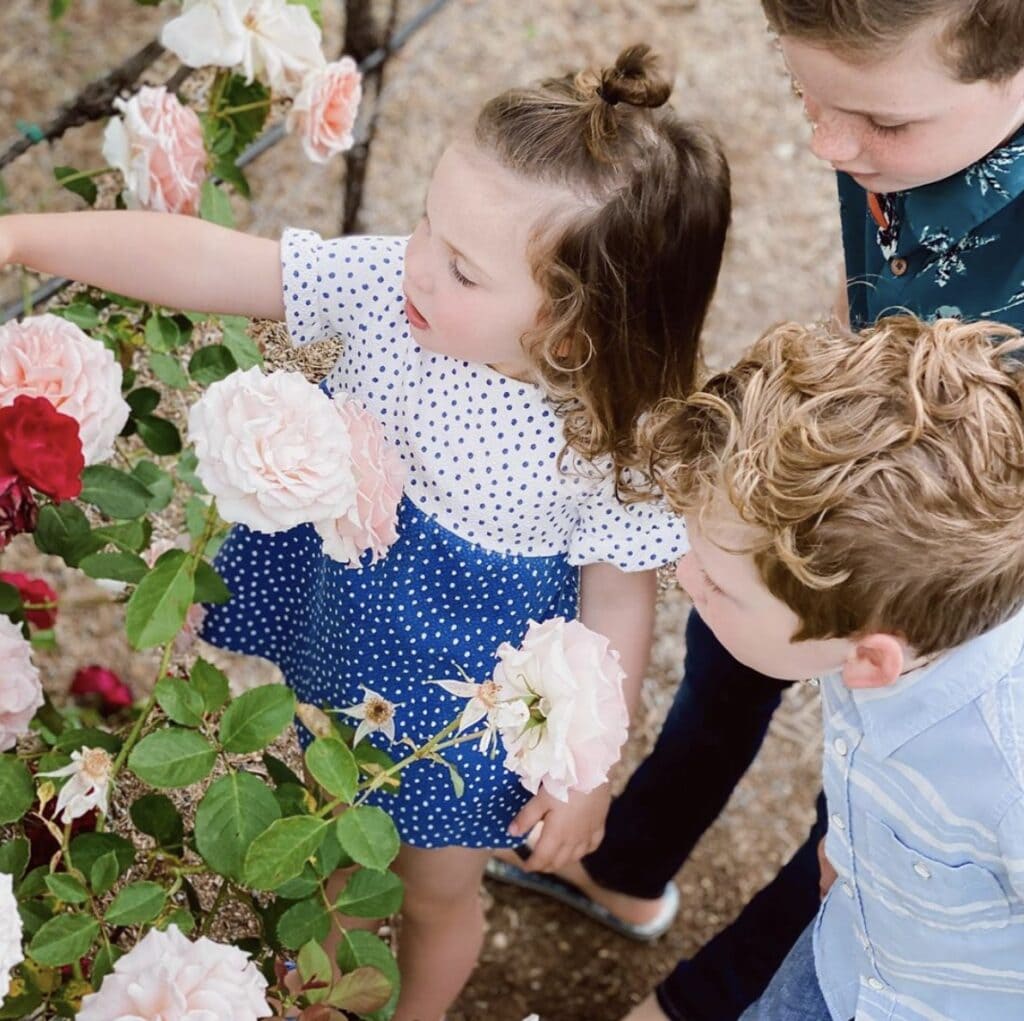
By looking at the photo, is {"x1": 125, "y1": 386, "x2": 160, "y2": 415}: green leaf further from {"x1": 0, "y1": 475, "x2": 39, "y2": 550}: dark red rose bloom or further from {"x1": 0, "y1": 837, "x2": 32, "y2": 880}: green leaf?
{"x1": 0, "y1": 837, "x2": 32, "y2": 880}: green leaf

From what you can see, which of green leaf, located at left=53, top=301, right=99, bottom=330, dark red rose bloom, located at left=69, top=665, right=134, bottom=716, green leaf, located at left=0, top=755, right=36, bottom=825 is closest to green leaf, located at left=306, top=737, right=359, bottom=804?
green leaf, located at left=0, top=755, right=36, bottom=825

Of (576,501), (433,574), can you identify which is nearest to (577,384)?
(576,501)

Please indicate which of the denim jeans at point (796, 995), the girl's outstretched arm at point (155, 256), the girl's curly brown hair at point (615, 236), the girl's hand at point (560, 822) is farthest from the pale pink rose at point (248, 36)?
the denim jeans at point (796, 995)

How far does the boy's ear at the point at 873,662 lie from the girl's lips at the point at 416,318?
0.45 m

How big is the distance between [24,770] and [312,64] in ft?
2.65

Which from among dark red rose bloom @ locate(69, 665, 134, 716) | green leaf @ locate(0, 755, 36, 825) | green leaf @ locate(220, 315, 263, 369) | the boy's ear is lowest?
dark red rose bloom @ locate(69, 665, 134, 716)

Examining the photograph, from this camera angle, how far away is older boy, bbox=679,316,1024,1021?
94 centimetres

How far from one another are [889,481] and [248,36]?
2.79ft

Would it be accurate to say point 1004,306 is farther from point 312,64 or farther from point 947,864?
point 312,64

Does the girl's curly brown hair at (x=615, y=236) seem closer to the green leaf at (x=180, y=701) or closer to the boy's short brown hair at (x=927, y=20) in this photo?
the boy's short brown hair at (x=927, y=20)

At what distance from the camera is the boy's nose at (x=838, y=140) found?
42.4 inches

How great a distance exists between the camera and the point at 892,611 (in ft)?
3.18

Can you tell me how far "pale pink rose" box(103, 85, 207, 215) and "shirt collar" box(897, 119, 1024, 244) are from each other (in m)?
0.74

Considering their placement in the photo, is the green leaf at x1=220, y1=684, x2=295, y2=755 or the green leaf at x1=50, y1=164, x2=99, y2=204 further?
the green leaf at x1=50, y1=164, x2=99, y2=204
